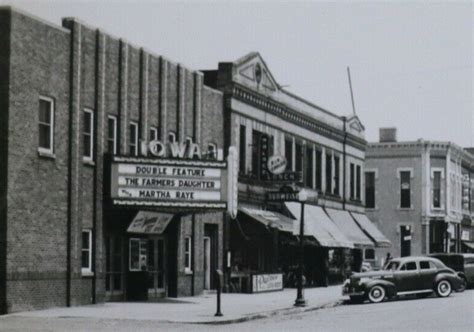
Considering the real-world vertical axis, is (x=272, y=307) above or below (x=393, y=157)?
below

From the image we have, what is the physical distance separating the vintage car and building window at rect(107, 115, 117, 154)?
33.8 ft

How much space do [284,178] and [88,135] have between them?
47.5 ft

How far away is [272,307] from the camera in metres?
31.6

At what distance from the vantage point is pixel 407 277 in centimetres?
3759

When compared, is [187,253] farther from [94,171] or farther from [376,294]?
[94,171]

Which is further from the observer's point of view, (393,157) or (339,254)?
(393,157)

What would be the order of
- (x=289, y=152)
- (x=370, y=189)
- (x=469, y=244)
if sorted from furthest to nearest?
Answer: (x=469, y=244) < (x=370, y=189) < (x=289, y=152)

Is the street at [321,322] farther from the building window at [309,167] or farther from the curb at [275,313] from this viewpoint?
the building window at [309,167]

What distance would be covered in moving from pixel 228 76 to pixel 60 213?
14.2 m

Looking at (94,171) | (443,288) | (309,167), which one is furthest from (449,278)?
(94,171)

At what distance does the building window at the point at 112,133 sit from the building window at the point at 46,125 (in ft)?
11.8

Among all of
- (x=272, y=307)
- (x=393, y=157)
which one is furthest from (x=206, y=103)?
(x=393, y=157)

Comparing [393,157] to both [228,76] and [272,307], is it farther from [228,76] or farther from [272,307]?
[272,307]

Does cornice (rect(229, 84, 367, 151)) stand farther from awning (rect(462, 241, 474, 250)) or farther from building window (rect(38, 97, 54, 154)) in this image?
awning (rect(462, 241, 474, 250))
